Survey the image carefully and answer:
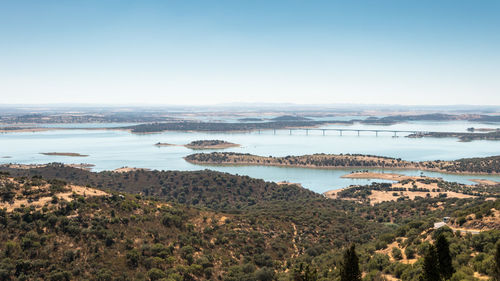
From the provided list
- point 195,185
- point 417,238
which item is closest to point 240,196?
point 195,185

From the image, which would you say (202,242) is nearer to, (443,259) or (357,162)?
(443,259)

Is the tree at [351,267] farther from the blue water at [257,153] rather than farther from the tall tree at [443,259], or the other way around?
the blue water at [257,153]

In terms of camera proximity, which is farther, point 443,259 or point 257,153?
point 257,153

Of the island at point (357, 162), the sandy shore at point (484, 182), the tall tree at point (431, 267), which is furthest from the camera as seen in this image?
the island at point (357, 162)

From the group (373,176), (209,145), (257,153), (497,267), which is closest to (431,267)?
(497,267)

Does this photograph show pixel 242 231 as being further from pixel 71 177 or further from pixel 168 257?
pixel 71 177

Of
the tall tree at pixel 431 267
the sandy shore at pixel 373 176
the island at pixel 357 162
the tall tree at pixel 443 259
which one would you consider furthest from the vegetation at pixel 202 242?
the island at pixel 357 162

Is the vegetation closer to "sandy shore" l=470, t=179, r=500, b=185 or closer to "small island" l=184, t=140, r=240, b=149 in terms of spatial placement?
"sandy shore" l=470, t=179, r=500, b=185

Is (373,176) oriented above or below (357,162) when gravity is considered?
below

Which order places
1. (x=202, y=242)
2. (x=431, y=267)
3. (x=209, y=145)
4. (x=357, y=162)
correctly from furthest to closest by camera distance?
(x=209, y=145), (x=357, y=162), (x=202, y=242), (x=431, y=267)
